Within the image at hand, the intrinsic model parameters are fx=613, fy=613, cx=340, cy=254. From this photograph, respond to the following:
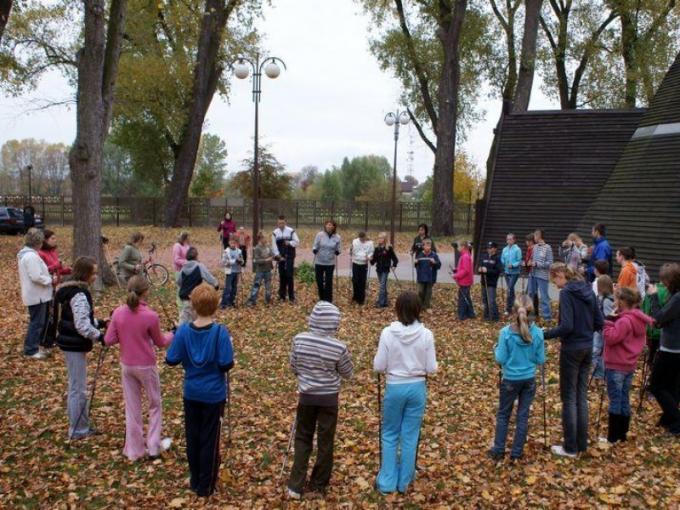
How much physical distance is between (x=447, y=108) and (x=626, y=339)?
24063 millimetres

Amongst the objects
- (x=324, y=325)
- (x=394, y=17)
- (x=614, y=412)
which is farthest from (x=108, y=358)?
(x=394, y=17)

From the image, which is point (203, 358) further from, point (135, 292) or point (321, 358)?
point (135, 292)

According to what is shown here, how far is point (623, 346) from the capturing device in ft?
20.6

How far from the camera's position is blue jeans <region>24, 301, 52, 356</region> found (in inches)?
364

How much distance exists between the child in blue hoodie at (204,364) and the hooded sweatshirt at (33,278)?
187 inches

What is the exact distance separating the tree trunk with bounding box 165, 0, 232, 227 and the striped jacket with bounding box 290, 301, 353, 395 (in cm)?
2489

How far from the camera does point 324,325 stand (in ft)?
16.6

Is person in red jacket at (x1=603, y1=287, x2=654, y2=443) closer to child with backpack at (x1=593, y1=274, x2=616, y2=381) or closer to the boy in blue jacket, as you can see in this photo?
child with backpack at (x1=593, y1=274, x2=616, y2=381)

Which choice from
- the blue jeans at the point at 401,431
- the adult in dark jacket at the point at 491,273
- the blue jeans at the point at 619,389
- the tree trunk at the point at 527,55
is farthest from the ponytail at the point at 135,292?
the tree trunk at the point at 527,55

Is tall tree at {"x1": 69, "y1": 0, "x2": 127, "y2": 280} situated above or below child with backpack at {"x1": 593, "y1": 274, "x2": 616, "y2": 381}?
above

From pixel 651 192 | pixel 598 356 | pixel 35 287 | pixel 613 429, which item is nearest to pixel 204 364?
pixel 613 429

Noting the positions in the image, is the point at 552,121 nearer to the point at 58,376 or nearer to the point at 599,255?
the point at 599,255

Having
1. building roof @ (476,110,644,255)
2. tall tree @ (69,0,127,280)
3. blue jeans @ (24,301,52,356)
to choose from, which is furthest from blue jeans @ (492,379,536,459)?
building roof @ (476,110,644,255)

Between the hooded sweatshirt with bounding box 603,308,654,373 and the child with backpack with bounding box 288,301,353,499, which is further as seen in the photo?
the hooded sweatshirt with bounding box 603,308,654,373
